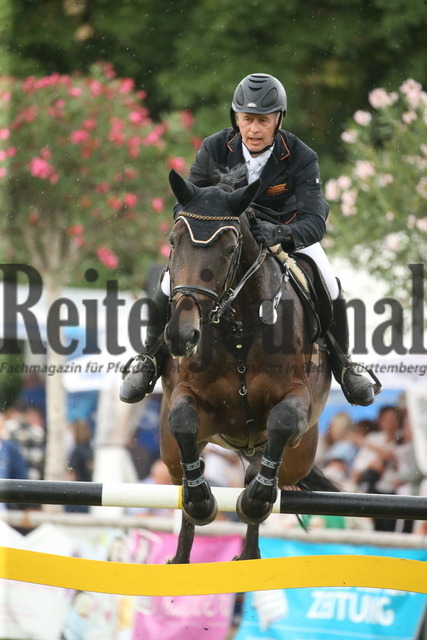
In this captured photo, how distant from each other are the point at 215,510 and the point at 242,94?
5.96 ft

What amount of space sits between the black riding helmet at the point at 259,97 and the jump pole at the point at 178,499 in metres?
1.67

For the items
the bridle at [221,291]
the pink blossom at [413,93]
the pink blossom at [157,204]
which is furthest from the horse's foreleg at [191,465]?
the pink blossom at [157,204]

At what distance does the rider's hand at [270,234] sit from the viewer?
367 centimetres

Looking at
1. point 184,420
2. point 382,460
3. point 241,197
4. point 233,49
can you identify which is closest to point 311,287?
point 241,197

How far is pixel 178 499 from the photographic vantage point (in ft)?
12.5

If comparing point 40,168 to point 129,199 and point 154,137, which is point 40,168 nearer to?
point 129,199

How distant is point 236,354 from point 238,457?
3866 millimetres

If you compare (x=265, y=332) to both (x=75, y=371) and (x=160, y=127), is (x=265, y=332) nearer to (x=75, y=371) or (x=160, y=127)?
(x=75, y=371)

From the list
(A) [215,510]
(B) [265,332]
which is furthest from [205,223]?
(A) [215,510]

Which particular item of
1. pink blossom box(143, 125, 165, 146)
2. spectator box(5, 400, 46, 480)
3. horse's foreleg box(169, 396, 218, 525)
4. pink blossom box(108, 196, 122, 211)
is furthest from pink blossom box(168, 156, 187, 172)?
horse's foreleg box(169, 396, 218, 525)

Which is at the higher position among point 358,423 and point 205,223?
point 205,223

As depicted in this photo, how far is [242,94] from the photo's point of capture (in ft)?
12.8

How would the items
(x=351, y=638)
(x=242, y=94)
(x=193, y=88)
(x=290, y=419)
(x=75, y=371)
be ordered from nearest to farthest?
(x=290, y=419) < (x=242, y=94) < (x=351, y=638) < (x=75, y=371) < (x=193, y=88)

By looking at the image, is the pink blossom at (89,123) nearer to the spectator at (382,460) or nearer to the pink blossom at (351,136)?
the pink blossom at (351,136)
